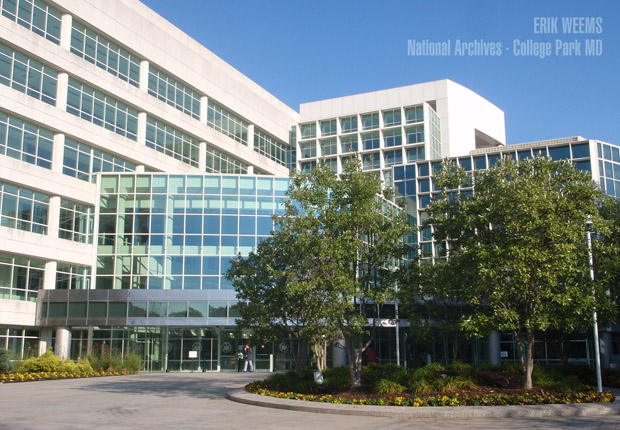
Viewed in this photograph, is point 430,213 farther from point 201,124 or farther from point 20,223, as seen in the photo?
point 201,124

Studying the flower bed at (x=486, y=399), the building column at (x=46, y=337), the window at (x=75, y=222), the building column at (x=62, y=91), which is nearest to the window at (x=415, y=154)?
the window at (x=75, y=222)

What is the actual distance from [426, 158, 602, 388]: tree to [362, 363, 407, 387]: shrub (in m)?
2.81

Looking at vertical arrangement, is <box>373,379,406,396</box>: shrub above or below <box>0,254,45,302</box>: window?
below

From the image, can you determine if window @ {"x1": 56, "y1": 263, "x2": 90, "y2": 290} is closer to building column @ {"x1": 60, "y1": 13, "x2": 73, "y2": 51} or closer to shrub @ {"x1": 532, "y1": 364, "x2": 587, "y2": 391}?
building column @ {"x1": 60, "y1": 13, "x2": 73, "y2": 51}

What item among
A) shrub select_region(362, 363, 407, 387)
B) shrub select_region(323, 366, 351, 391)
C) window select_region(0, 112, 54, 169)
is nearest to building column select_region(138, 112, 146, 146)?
window select_region(0, 112, 54, 169)

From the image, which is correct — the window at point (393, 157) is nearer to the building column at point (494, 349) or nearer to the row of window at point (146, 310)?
the building column at point (494, 349)

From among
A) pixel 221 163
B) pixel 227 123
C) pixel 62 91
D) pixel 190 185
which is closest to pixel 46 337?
pixel 190 185

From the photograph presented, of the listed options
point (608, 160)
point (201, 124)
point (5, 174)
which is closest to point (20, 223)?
point (5, 174)

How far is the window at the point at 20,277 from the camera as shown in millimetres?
38500

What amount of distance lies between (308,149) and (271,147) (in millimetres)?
7261

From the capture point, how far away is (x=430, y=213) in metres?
23.6

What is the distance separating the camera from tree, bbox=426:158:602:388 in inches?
738

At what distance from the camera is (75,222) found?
42.6 meters

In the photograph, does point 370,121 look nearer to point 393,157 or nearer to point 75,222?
point 393,157
